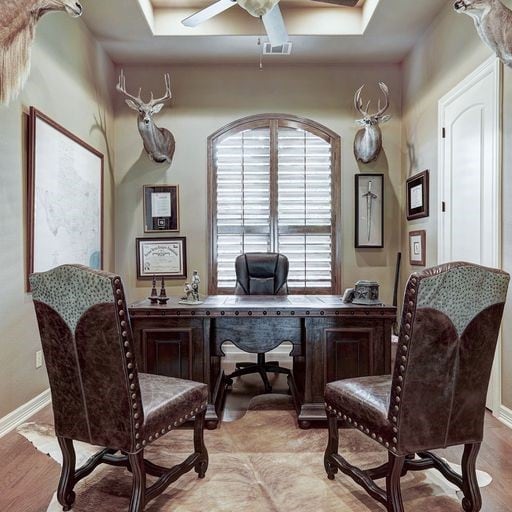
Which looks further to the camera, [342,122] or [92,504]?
[342,122]

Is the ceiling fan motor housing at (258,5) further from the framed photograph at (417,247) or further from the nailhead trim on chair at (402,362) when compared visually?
the framed photograph at (417,247)

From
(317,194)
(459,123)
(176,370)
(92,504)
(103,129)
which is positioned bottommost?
(92,504)

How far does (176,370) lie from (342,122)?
3.41m

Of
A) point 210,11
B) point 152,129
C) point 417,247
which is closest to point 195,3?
point 210,11

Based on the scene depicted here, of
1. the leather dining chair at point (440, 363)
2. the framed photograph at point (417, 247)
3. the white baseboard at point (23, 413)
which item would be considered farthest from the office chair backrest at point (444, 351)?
the framed photograph at point (417, 247)

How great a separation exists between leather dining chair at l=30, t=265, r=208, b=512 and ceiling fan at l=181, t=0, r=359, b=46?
7.05 feet

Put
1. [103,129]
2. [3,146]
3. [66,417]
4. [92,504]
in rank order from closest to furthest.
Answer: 1. [66,417]
2. [92,504]
3. [3,146]
4. [103,129]

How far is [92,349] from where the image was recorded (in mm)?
1458

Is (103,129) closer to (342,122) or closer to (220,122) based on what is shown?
(220,122)

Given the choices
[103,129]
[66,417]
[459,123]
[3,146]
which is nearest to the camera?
[66,417]

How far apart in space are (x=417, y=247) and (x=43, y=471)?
12.0ft

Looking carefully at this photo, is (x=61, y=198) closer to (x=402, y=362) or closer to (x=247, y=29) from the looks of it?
(x=247, y=29)

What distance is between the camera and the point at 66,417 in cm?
159

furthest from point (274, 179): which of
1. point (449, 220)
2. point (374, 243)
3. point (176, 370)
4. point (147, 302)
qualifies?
point (176, 370)
